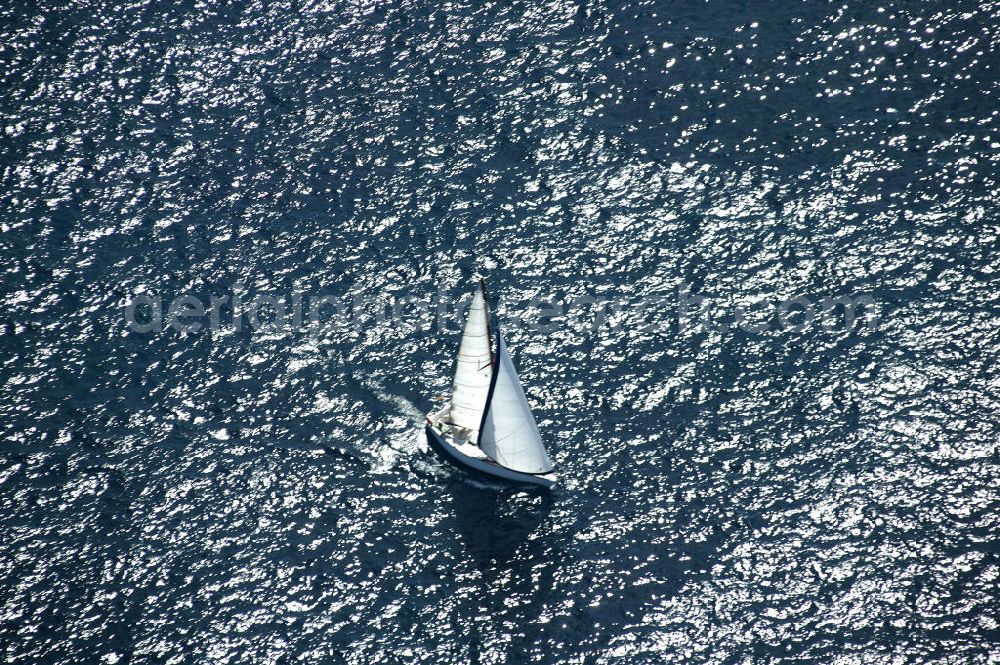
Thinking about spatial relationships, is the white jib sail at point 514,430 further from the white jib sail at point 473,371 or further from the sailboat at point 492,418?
the white jib sail at point 473,371

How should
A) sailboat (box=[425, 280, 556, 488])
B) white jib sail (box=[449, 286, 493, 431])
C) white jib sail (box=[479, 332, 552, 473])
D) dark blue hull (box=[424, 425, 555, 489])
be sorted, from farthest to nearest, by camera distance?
1. dark blue hull (box=[424, 425, 555, 489])
2. white jib sail (box=[479, 332, 552, 473])
3. sailboat (box=[425, 280, 556, 488])
4. white jib sail (box=[449, 286, 493, 431])

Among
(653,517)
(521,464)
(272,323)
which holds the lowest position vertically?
(653,517)

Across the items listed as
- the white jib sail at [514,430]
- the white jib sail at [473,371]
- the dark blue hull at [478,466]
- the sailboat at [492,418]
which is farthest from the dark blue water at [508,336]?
the white jib sail at [473,371]

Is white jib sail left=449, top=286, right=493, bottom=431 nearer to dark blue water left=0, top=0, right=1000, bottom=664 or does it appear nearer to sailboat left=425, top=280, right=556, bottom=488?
sailboat left=425, top=280, right=556, bottom=488

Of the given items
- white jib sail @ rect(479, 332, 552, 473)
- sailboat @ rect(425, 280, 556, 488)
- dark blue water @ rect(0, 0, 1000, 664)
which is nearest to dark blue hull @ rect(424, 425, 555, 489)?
sailboat @ rect(425, 280, 556, 488)

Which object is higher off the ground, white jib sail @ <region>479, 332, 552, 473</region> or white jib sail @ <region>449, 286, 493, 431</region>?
white jib sail @ <region>449, 286, 493, 431</region>

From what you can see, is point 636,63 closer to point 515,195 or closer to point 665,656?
point 515,195

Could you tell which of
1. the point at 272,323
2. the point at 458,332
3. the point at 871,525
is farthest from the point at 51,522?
the point at 871,525

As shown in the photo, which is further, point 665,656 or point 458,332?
point 458,332
